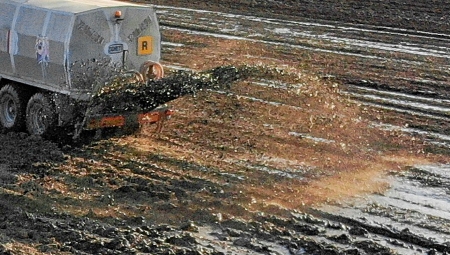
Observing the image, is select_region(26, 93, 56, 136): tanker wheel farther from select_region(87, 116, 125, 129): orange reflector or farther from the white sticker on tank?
select_region(87, 116, 125, 129): orange reflector

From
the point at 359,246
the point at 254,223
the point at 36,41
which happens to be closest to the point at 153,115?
the point at 36,41

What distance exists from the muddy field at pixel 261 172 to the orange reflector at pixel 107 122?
43cm

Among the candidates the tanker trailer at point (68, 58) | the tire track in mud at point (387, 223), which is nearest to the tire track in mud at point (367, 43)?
the tire track in mud at point (387, 223)

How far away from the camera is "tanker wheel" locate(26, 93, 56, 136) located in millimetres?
13492

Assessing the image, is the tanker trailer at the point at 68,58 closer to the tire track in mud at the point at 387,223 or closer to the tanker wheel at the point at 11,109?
the tanker wheel at the point at 11,109

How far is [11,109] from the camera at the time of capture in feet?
47.2

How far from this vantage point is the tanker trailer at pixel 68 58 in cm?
1312

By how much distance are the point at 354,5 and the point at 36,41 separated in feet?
53.2

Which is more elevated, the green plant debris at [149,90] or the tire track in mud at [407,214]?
the green plant debris at [149,90]

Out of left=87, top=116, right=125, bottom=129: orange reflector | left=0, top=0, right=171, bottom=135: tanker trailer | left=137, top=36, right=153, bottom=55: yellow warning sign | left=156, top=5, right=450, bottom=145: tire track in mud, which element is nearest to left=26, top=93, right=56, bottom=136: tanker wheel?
left=0, top=0, right=171, bottom=135: tanker trailer

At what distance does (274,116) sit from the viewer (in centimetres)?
1545

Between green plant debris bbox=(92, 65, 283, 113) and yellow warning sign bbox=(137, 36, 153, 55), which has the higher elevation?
yellow warning sign bbox=(137, 36, 153, 55)

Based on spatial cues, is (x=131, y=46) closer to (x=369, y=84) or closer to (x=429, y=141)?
(x=429, y=141)

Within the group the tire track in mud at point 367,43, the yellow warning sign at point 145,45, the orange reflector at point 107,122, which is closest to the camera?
the orange reflector at point 107,122
